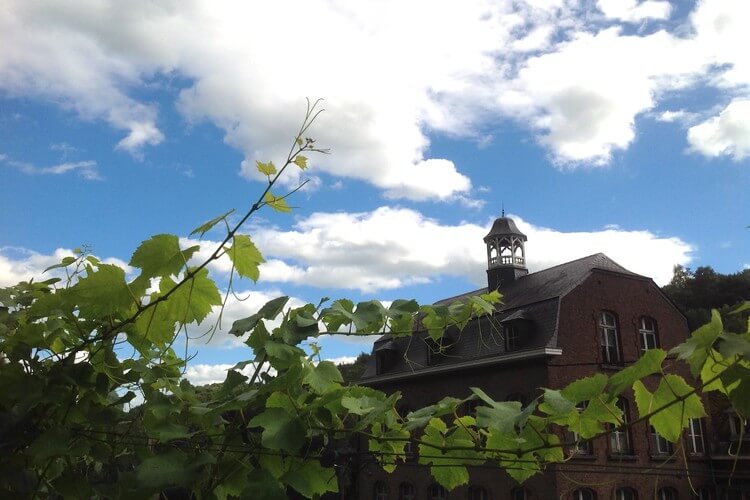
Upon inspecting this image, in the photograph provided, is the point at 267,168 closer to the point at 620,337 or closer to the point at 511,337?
the point at 511,337

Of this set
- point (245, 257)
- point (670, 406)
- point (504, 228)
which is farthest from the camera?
point (504, 228)

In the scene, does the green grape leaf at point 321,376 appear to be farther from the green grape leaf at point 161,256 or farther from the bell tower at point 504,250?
the bell tower at point 504,250

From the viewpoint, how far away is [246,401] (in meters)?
1.17

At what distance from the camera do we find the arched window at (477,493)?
1902cm

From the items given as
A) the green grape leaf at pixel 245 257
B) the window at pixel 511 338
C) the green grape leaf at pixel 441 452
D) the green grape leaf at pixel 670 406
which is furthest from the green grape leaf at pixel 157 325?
the window at pixel 511 338

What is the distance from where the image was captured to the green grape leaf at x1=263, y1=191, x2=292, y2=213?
1207 millimetres

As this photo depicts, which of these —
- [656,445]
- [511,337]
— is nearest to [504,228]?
[511,337]

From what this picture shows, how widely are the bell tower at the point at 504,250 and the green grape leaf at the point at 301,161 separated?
23309 mm

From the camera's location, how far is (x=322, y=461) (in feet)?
4.09

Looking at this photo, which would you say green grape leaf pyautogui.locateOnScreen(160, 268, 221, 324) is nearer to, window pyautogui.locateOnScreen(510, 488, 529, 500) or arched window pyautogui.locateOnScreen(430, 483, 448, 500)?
window pyautogui.locateOnScreen(510, 488, 529, 500)

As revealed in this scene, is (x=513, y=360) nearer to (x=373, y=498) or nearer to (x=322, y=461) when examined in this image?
(x=373, y=498)

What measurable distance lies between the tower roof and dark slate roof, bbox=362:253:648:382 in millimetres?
1913

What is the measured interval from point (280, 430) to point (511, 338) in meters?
19.4

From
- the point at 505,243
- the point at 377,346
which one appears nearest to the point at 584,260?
the point at 505,243
